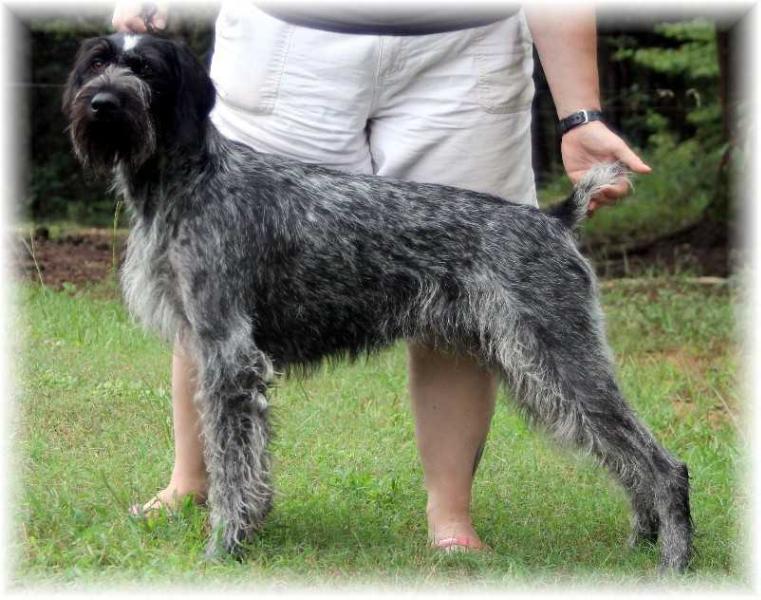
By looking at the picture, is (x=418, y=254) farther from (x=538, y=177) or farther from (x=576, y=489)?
(x=538, y=177)

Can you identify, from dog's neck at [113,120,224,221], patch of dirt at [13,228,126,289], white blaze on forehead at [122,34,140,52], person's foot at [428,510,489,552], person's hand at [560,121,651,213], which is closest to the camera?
white blaze on forehead at [122,34,140,52]

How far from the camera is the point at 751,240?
10.5 metres

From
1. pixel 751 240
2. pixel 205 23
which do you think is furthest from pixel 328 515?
pixel 205 23

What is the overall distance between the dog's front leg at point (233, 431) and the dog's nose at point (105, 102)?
0.86 m

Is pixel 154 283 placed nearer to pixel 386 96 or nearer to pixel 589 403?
pixel 386 96

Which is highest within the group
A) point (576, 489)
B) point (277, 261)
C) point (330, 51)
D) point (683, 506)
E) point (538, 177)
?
point (330, 51)

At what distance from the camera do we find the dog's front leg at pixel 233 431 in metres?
4.15

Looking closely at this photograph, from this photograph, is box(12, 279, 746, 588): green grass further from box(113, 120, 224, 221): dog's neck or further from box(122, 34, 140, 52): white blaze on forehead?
box(122, 34, 140, 52): white blaze on forehead

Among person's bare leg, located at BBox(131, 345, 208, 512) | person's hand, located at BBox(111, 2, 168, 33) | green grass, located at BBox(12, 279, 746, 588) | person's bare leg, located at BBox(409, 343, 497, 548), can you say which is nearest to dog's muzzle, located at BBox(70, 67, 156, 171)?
person's hand, located at BBox(111, 2, 168, 33)

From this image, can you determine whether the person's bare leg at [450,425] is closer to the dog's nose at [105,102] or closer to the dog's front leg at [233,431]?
the dog's front leg at [233,431]

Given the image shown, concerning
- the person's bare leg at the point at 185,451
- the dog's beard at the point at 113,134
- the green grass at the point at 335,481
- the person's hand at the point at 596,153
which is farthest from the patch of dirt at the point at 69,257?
the person's hand at the point at 596,153

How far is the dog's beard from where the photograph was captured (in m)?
3.97

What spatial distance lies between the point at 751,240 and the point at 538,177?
5.29 m

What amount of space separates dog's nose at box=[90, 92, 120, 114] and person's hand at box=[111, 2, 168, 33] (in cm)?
52
